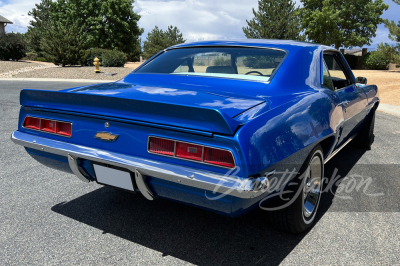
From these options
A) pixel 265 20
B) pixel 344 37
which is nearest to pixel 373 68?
pixel 344 37

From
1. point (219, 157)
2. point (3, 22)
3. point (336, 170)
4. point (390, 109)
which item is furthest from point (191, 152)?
point (3, 22)

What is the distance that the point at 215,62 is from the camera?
3.40 m

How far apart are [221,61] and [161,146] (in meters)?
A: 1.52

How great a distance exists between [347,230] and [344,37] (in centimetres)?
3860

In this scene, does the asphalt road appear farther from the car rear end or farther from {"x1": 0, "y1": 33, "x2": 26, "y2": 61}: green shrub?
{"x1": 0, "y1": 33, "x2": 26, "y2": 61}: green shrub

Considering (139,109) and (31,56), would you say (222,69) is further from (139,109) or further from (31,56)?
(31,56)

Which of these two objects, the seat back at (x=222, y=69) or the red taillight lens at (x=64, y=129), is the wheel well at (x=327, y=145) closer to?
the seat back at (x=222, y=69)

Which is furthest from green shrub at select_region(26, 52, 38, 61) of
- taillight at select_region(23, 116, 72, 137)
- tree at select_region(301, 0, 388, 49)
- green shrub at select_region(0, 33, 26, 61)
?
taillight at select_region(23, 116, 72, 137)

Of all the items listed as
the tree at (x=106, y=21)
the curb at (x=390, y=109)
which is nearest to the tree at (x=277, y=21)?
the tree at (x=106, y=21)

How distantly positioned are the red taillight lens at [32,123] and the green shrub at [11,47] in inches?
1181

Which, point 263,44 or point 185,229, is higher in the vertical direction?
point 263,44

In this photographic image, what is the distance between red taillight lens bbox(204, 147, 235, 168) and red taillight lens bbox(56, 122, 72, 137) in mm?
1134

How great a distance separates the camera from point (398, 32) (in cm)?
2119

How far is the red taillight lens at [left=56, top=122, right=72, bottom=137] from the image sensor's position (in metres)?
2.53
